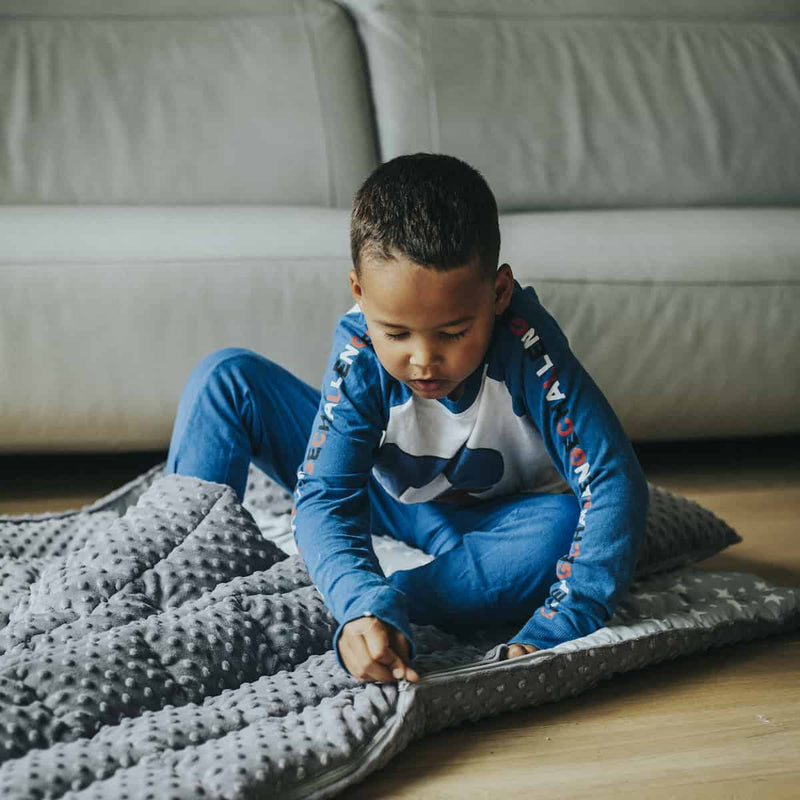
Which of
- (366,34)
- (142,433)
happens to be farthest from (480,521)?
(366,34)

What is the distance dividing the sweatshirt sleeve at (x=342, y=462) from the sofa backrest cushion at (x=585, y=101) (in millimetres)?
880

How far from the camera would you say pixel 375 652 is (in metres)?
0.86

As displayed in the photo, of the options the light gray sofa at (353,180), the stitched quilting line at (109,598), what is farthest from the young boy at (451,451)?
the light gray sofa at (353,180)

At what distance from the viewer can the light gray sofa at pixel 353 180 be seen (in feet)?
4.74

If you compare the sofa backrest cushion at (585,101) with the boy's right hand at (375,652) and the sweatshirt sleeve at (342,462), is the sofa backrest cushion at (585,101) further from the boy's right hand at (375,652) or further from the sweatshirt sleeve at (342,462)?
the boy's right hand at (375,652)

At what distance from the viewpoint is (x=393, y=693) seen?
0.86 metres

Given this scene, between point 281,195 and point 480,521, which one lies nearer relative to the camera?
point 480,521

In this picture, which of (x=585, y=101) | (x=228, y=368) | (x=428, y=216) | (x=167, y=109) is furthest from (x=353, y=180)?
(x=428, y=216)

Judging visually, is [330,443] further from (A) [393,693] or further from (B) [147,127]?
(B) [147,127]

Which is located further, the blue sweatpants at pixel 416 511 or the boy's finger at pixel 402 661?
the blue sweatpants at pixel 416 511

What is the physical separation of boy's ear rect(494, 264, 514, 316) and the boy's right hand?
0.32m

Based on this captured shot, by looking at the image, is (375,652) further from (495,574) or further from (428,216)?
(428,216)

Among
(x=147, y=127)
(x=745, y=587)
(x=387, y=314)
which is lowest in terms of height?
(x=745, y=587)

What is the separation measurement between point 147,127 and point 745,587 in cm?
121
